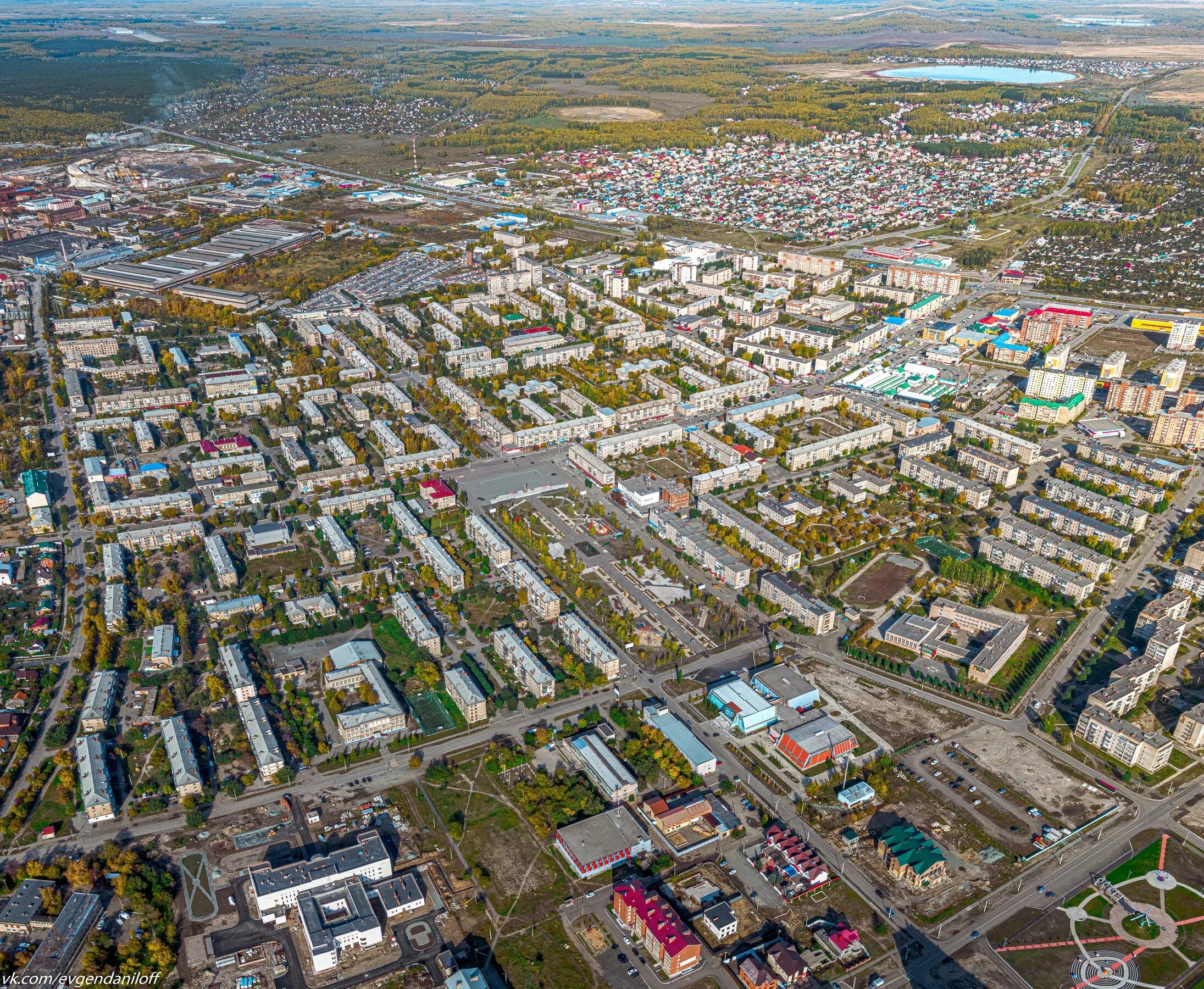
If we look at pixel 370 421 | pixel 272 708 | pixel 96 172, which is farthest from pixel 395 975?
pixel 96 172

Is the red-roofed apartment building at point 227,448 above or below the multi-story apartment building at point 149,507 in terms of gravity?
above

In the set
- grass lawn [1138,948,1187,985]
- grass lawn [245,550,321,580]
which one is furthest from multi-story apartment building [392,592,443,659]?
grass lawn [1138,948,1187,985]

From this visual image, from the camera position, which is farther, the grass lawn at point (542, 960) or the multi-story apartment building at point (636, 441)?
the multi-story apartment building at point (636, 441)

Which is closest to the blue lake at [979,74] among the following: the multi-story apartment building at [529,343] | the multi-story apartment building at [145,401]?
the multi-story apartment building at [529,343]

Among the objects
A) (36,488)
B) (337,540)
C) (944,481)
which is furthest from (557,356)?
(36,488)

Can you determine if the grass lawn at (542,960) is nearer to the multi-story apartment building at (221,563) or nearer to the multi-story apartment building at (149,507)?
the multi-story apartment building at (221,563)

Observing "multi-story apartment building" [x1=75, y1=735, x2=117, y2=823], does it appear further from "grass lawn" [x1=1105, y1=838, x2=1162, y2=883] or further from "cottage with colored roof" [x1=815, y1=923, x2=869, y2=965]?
"grass lawn" [x1=1105, y1=838, x2=1162, y2=883]
